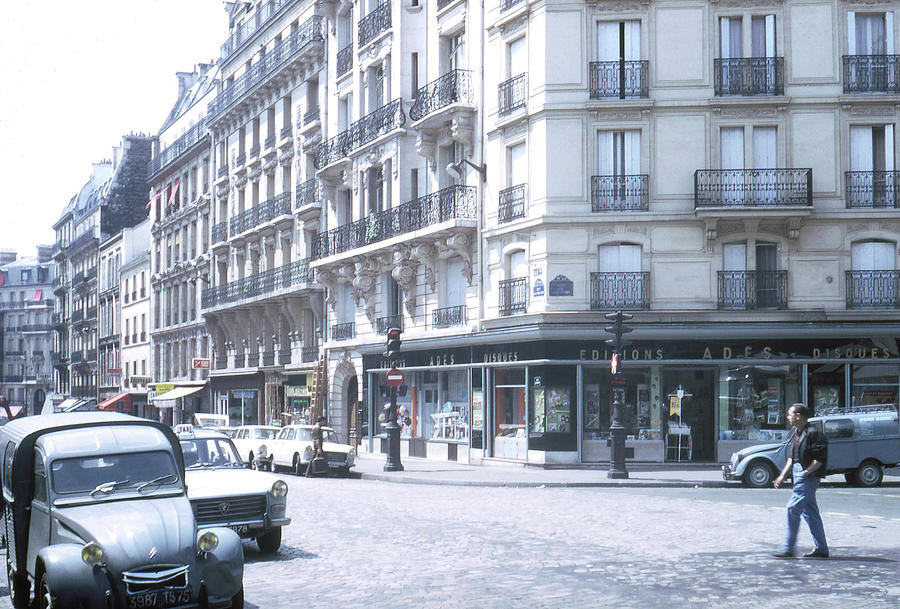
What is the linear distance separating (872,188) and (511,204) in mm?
9016

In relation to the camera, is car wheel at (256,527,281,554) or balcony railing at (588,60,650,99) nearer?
car wheel at (256,527,281,554)

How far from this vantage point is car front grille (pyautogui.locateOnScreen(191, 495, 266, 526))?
12688mm

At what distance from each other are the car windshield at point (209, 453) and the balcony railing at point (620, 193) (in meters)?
15.5

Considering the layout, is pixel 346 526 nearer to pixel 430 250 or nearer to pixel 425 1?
pixel 430 250

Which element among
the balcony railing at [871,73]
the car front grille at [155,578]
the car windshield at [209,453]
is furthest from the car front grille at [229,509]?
the balcony railing at [871,73]

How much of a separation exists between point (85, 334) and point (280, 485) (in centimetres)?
7323

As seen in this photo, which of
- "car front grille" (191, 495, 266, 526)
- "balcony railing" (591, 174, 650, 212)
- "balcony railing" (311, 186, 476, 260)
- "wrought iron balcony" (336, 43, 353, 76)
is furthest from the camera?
"wrought iron balcony" (336, 43, 353, 76)

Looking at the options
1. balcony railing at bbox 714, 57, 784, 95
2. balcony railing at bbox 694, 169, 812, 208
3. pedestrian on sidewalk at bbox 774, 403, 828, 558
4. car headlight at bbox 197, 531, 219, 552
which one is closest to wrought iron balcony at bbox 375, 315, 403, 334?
balcony railing at bbox 694, 169, 812, 208

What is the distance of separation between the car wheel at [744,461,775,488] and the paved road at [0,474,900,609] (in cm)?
326

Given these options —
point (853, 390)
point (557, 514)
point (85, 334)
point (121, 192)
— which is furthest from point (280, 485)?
point (85, 334)

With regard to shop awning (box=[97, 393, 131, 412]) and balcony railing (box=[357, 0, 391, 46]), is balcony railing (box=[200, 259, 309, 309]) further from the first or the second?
shop awning (box=[97, 393, 131, 412])

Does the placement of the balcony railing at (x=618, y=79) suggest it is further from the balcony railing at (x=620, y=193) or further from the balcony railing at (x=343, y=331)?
the balcony railing at (x=343, y=331)

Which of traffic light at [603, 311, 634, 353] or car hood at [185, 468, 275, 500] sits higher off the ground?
traffic light at [603, 311, 634, 353]

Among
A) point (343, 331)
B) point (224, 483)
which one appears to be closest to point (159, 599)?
point (224, 483)
